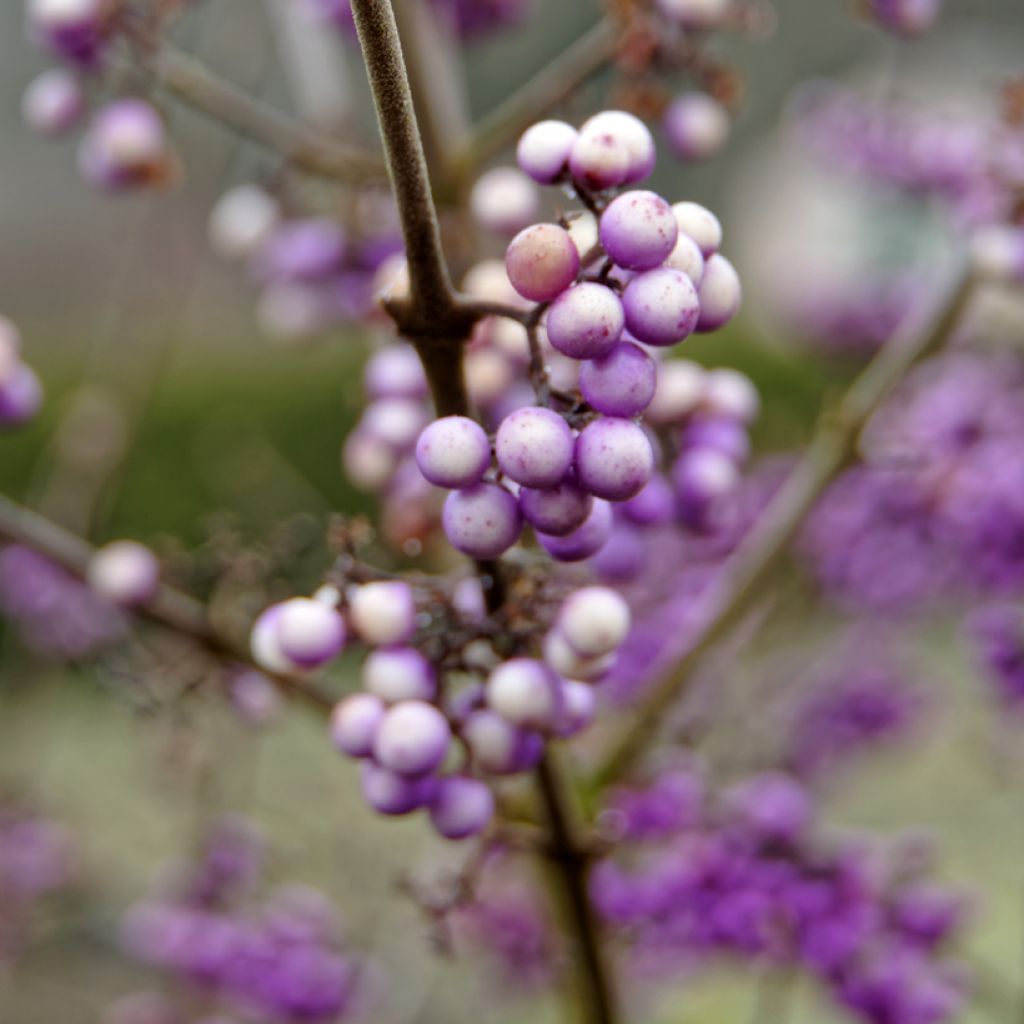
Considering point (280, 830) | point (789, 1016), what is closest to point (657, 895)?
point (789, 1016)

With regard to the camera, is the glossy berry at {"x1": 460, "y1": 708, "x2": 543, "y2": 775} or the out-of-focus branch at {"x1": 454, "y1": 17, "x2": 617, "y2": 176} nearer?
the glossy berry at {"x1": 460, "y1": 708, "x2": 543, "y2": 775}

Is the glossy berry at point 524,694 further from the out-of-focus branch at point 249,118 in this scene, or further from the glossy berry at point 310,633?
the out-of-focus branch at point 249,118

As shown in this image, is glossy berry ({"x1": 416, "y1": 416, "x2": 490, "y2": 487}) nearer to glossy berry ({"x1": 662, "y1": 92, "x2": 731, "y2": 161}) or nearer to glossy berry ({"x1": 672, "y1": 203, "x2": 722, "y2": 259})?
glossy berry ({"x1": 672, "y1": 203, "x2": 722, "y2": 259})

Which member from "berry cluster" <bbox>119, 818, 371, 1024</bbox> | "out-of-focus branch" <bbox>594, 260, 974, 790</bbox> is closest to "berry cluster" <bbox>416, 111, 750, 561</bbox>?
"out-of-focus branch" <bbox>594, 260, 974, 790</bbox>

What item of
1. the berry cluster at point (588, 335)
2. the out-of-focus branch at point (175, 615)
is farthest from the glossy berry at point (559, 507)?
the out-of-focus branch at point (175, 615)

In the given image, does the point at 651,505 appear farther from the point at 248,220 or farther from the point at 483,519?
the point at 248,220

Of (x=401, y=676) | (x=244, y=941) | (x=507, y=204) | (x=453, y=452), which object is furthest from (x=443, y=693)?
(x=244, y=941)
